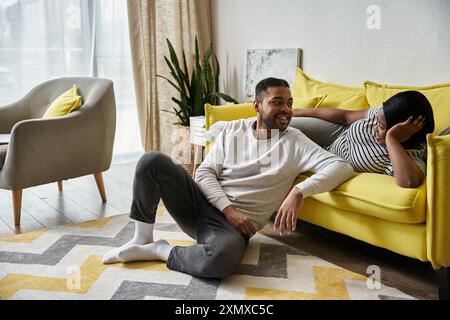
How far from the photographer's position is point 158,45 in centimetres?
411

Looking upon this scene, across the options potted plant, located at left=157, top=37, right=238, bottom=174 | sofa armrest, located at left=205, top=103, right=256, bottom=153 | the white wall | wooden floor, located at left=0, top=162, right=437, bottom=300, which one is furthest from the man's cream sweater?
potted plant, located at left=157, top=37, right=238, bottom=174

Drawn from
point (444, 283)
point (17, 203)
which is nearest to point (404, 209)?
point (444, 283)

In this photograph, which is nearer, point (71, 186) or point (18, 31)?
point (71, 186)

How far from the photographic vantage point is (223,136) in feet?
7.19

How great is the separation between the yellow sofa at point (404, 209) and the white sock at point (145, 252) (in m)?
0.68

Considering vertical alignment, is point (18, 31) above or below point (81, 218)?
above

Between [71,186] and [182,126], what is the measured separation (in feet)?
→ 3.17

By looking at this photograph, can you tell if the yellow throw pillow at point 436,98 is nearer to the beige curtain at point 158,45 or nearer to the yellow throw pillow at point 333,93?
the yellow throw pillow at point 333,93

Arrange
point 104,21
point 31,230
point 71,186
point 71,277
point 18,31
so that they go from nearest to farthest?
point 71,277 → point 31,230 → point 71,186 → point 18,31 → point 104,21

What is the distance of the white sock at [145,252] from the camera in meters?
1.99

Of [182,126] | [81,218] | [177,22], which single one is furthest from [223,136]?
[177,22]

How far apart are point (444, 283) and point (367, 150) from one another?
61 cm
